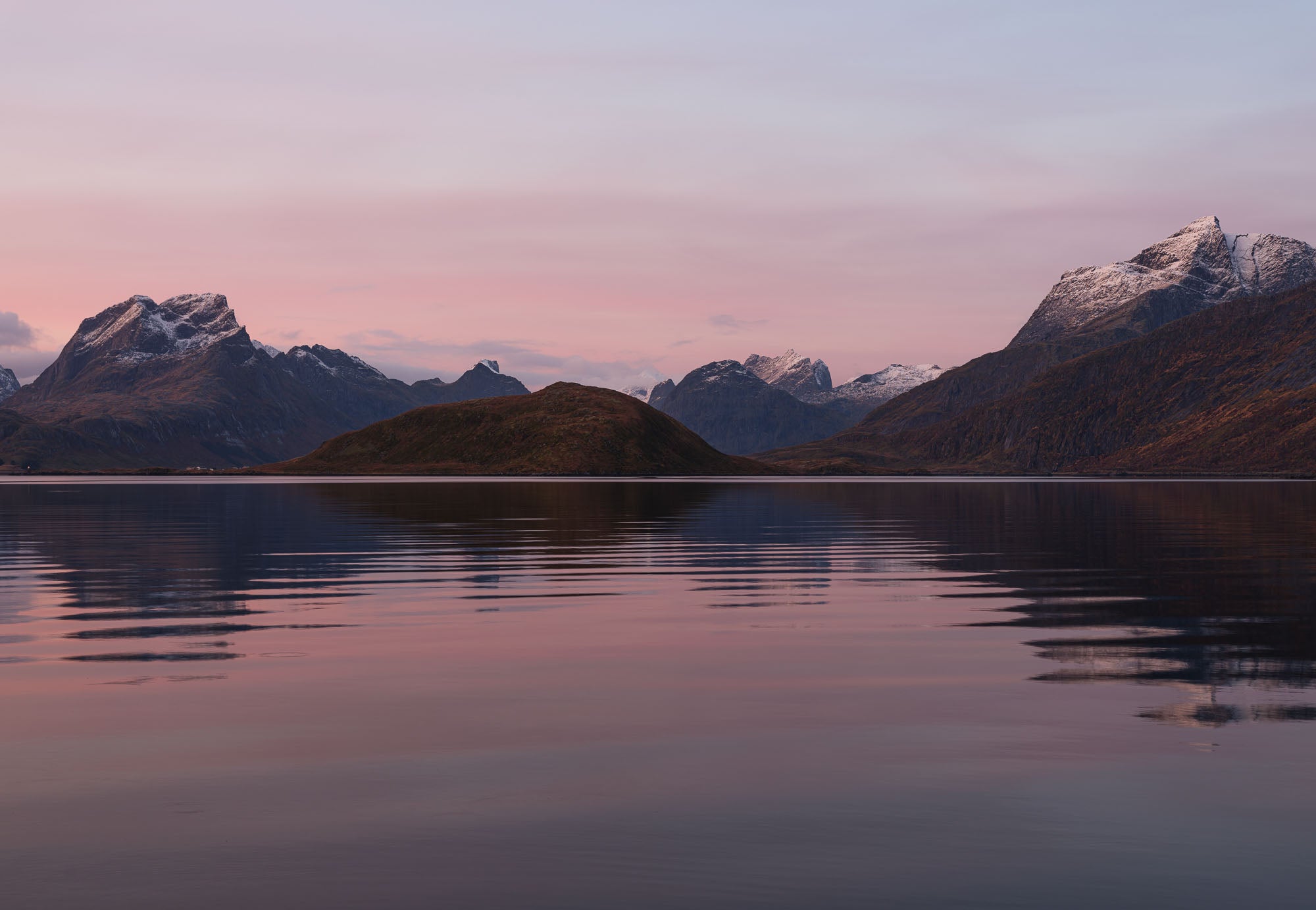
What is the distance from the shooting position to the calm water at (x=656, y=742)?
12719 millimetres

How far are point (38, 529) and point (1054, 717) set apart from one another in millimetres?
76610

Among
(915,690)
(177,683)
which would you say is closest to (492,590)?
(177,683)

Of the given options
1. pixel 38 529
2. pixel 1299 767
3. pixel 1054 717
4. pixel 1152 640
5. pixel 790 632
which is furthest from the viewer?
pixel 38 529

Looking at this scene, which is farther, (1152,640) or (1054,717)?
(1152,640)

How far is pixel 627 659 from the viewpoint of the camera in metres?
26.5

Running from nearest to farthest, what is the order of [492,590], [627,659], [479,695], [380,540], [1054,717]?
[1054,717]
[479,695]
[627,659]
[492,590]
[380,540]

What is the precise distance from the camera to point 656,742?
18672 mm

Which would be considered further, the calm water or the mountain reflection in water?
the mountain reflection in water

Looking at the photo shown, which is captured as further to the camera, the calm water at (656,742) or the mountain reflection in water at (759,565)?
the mountain reflection in water at (759,565)

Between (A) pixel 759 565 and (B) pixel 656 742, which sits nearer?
(B) pixel 656 742

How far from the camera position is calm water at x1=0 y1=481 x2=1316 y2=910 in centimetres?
1272

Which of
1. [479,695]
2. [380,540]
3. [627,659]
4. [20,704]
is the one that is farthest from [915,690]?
[380,540]

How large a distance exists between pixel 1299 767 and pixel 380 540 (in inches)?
2247

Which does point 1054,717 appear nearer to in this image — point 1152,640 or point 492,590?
point 1152,640
